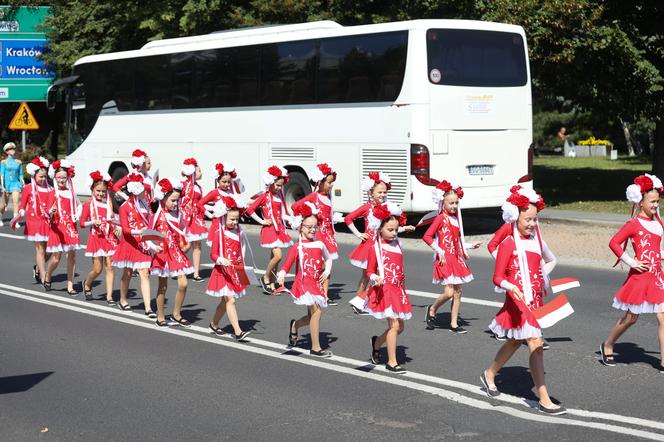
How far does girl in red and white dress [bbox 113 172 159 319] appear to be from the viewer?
1218 cm

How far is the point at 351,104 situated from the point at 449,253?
9778 millimetres

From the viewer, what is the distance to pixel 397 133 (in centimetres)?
1973

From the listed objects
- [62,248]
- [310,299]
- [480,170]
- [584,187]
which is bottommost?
[584,187]

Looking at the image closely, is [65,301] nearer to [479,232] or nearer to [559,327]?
[559,327]

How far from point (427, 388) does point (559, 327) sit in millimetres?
3124

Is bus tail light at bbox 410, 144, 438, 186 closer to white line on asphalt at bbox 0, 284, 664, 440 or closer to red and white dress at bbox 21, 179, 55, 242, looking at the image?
red and white dress at bbox 21, 179, 55, 242

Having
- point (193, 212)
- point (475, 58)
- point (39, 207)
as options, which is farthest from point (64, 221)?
point (475, 58)

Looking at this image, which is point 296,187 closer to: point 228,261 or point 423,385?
point 228,261

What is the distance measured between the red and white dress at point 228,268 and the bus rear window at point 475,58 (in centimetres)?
966

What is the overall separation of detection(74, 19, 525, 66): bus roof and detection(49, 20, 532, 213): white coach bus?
3 centimetres

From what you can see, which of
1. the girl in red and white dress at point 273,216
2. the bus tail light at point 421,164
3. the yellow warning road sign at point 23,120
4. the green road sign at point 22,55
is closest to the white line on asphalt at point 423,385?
the girl in red and white dress at point 273,216

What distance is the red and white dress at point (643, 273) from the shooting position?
29.8 feet

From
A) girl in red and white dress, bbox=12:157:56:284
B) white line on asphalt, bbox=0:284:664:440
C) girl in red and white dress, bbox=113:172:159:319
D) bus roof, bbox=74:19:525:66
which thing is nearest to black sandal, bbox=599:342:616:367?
white line on asphalt, bbox=0:284:664:440

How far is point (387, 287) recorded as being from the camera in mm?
8930
